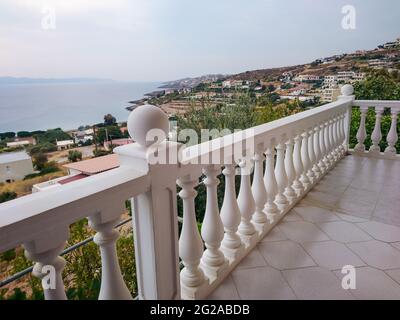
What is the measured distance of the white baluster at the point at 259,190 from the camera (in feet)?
5.82

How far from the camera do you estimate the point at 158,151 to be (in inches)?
38.1

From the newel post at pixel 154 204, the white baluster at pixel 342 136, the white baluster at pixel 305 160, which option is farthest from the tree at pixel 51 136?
the white baluster at pixel 342 136

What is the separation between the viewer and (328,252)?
180 centimetres

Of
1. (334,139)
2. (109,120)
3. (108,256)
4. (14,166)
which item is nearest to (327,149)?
(334,139)

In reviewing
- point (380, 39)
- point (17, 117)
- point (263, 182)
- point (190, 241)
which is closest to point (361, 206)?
point (263, 182)

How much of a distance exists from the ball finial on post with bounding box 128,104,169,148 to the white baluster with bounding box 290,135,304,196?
5.59 feet

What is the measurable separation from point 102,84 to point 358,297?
1.69 m

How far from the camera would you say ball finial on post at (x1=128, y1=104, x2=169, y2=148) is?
904 mm

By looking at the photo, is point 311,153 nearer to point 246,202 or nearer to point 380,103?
point 246,202

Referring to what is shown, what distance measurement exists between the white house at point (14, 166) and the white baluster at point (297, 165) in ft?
6.35

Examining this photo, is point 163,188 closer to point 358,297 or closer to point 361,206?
point 358,297

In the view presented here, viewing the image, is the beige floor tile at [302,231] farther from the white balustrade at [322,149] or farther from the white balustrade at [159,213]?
the white balustrade at [322,149]

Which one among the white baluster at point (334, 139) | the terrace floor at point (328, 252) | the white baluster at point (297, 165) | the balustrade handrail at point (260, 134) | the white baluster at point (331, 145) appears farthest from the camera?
the white baluster at point (334, 139)

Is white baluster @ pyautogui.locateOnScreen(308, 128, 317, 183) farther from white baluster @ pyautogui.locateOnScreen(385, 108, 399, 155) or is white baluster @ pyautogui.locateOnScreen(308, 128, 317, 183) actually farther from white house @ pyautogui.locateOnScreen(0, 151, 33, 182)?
white house @ pyautogui.locateOnScreen(0, 151, 33, 182)
